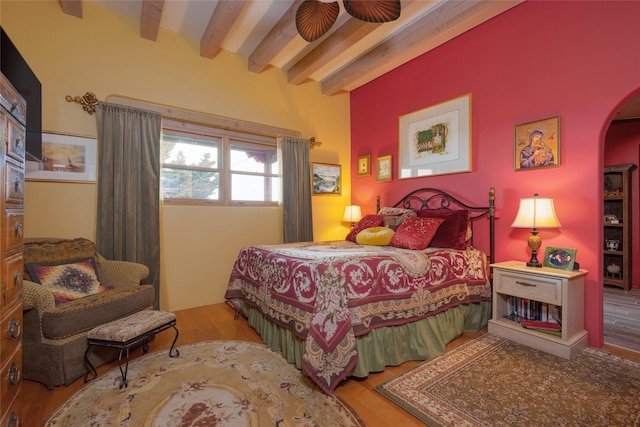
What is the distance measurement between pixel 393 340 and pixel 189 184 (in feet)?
8.93

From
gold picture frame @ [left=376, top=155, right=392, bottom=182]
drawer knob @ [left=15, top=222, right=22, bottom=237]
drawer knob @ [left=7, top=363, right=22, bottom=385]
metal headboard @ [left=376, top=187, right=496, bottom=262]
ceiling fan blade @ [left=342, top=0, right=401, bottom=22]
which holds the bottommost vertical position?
drawer knob @ [left=7, top=363, right=22, bottom=385]

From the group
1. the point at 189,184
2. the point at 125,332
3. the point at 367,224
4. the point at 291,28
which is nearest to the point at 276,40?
the point at 291,28

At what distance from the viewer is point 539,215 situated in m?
2.29

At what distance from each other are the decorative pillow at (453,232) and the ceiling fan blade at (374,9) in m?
1.82

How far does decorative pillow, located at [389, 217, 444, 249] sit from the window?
5.92 feet

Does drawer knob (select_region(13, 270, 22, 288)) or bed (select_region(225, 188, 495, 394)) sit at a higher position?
drawer knob (select_region(13, 270, 22, 288))

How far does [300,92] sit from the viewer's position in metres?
4.11

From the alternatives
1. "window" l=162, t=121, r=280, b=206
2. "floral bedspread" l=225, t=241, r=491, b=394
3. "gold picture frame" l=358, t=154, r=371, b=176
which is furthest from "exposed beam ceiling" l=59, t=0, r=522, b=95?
"floral bedspread" l=225, t=241, r=491, b=394

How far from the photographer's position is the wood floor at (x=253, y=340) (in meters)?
1.51

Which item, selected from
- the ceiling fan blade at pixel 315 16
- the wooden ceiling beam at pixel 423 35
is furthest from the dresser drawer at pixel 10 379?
the wooden ceiling beam at pixel 423 35

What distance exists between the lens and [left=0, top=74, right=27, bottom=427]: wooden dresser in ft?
3.68

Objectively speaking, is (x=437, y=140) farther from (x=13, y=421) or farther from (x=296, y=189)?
(x=13, y=421)

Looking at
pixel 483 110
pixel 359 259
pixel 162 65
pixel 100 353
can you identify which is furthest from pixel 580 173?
pixel 162 65

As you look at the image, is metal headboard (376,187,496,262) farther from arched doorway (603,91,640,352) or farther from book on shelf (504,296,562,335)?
arched doorway (603,91,640,352)
